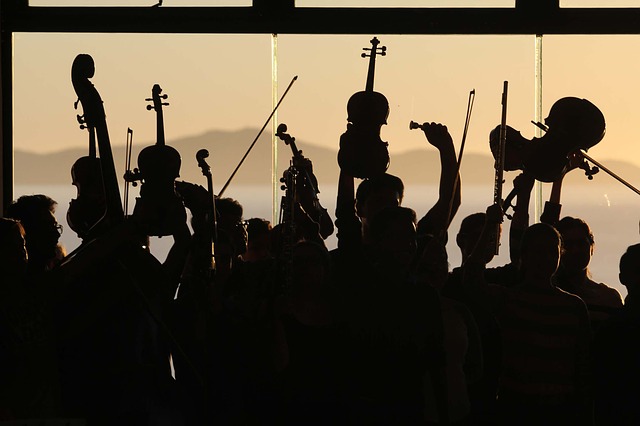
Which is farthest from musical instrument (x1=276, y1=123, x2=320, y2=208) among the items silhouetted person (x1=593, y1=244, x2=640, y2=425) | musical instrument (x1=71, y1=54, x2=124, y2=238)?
silhouetted person (x1=593, y1=244, x2=640, y2=425)

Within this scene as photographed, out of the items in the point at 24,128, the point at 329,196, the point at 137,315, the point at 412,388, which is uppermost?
the point at 24,128

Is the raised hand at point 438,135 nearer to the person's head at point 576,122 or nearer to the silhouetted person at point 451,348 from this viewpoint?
the person's head at point 576,122

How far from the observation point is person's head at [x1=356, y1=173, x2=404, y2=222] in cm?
369

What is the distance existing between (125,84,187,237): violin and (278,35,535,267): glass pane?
5.49 feet

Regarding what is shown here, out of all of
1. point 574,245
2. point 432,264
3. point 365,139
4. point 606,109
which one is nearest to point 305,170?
point 365,139

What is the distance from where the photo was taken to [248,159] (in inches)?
200

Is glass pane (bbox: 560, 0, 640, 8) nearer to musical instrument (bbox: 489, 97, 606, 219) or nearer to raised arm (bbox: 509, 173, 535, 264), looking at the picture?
musical instrument (bbox: 489, 97, 606, 219)

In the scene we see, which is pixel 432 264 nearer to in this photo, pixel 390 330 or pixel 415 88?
pixel 390 330

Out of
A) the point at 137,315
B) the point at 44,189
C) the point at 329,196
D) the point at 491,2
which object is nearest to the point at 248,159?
the point at 329,196

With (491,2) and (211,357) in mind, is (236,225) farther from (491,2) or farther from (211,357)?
(491,2)

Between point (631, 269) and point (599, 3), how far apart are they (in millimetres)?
2023

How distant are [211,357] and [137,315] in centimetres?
35

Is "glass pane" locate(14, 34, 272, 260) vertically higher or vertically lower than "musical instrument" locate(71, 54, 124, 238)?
higher

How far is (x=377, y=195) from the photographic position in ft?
12.1
